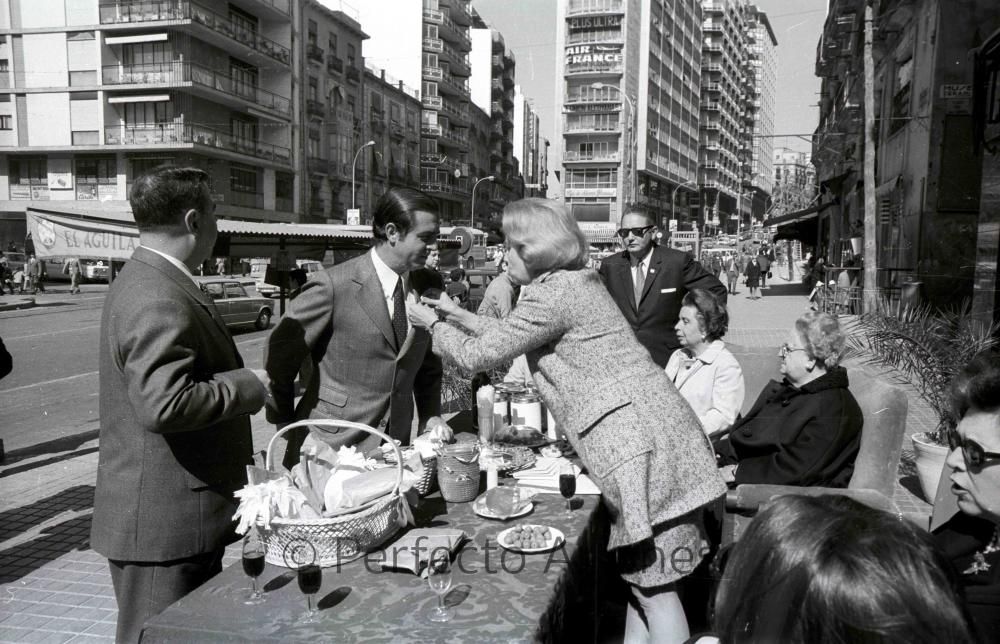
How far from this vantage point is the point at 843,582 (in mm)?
1126

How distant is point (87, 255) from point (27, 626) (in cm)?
341

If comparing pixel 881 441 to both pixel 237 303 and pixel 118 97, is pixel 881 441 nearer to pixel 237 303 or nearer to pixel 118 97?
pixel 237 303

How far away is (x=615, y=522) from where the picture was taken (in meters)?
2.46

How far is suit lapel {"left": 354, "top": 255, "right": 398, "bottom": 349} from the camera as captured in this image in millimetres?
3021

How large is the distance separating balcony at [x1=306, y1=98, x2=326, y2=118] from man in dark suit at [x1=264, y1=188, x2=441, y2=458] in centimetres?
4586

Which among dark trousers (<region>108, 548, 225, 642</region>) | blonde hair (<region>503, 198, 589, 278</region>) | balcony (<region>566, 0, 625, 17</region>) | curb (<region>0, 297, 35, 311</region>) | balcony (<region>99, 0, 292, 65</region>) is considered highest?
balcony (<region>566, 0, 625, 17</region>)

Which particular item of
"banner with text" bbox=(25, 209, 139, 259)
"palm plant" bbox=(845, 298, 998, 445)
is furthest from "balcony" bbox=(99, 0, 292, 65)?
"palm plant" bbox=(845, 298, 998, 445)

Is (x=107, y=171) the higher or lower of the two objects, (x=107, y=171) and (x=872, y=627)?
the higher

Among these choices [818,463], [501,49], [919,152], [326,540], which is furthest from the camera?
[501,49]

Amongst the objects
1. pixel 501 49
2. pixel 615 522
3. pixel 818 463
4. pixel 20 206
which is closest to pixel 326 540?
pixel 615 522

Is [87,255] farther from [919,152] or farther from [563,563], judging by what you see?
[919,152]

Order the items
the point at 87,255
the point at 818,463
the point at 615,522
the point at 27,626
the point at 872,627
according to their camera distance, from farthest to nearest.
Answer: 1. the point at 87,255
2. the point at 27,626
3. the point at 818,463
4. the point at 615,522
5. the point at 872,627

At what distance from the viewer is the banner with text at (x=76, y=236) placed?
628cm

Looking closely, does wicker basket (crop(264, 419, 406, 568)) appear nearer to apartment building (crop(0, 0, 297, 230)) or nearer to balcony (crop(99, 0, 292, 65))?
apartment building (crop(0, 0, 297, 230))
